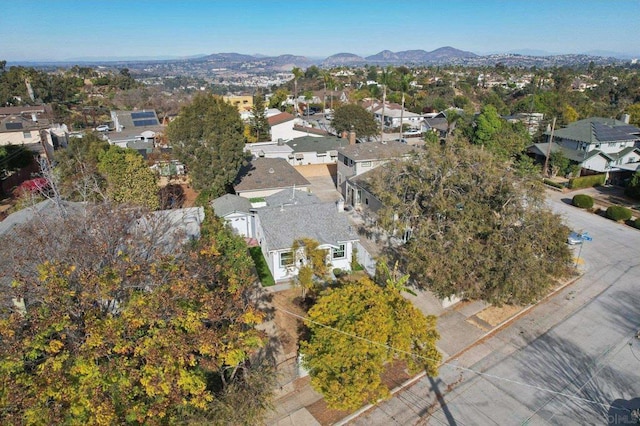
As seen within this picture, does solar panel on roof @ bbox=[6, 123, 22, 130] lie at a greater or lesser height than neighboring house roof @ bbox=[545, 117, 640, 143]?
greater

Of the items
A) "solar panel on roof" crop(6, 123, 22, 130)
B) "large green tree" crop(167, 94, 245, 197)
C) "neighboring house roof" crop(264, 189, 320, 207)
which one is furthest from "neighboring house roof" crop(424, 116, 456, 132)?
"solar panel on roof" crop(6, 123, 22, 130)

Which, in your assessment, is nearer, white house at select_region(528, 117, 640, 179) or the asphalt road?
the asphalt road

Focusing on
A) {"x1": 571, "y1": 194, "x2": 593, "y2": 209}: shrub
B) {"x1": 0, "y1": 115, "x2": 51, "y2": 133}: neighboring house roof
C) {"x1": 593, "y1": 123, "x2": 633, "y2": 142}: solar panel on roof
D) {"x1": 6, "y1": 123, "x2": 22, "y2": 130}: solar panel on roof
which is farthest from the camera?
{"x1": 6, "y1": 123, "x2": 22, "y2": 130}: solar panel on roof

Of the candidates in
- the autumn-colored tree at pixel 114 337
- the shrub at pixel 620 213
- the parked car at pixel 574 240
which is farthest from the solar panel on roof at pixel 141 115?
the shrub at pixel 620 213

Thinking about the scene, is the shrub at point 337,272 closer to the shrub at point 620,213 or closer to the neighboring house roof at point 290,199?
the neighboring house roof at point 290,199

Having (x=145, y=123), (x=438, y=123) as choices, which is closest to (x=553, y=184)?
(x=438, y=123)

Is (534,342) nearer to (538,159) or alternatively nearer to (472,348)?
(472,348)

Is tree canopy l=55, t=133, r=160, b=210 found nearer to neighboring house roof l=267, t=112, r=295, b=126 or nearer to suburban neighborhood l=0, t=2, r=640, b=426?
suburban neighborhood l=0, t=2, r=640, b=426
